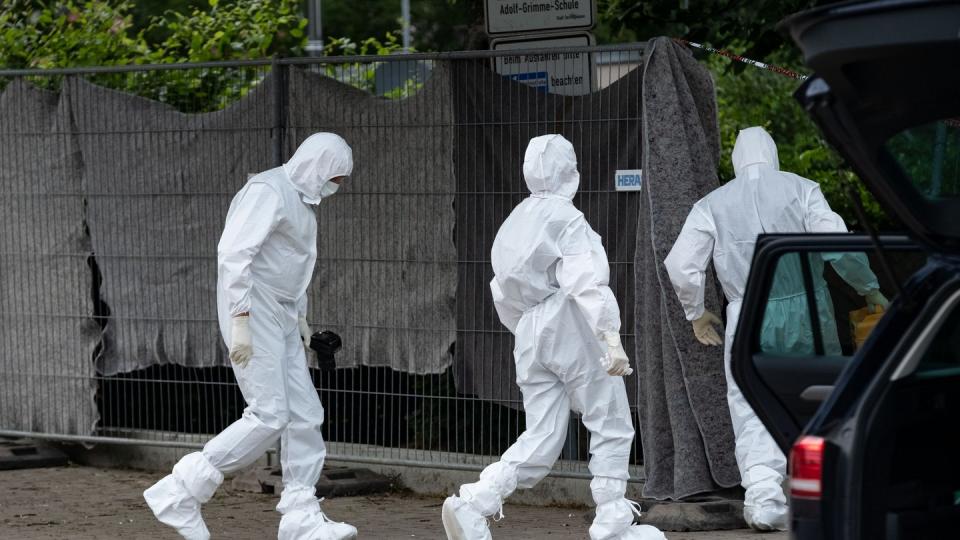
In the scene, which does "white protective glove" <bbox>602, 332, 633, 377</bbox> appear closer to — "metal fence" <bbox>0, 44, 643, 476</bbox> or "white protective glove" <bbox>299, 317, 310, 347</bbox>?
"metal fence" <bbox>0, 44, 643, 476</bbox>

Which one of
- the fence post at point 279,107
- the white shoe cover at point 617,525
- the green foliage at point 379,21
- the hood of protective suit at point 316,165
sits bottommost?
the white shoe cover at point 617,525

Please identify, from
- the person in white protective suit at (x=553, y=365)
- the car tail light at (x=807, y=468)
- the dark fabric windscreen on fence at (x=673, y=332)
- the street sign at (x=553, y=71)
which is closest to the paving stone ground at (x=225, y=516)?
the dark fabric windscreen on fence at (x=673, y=332)

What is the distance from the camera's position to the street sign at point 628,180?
7809mm

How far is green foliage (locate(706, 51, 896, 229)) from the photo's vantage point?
1231 cm

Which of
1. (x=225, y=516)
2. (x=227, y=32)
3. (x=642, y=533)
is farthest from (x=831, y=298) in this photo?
(x=227, y=32)

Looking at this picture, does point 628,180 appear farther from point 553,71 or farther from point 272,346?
point 272,346

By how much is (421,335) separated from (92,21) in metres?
3.76

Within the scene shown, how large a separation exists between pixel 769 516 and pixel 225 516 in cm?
273

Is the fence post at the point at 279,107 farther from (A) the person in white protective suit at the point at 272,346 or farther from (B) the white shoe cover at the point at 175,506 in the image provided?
(B) the white shoe cover at the point at 175,506

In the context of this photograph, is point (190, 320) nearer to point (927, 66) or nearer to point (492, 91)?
point (492, 91)

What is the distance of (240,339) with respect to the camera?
22.4 feet

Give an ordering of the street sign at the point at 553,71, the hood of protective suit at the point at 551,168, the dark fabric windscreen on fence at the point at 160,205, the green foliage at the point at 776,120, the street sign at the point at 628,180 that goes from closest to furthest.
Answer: the hood of protective suit at the point at 551,168 < the street sign at the point at 628,180 < the street sign at the point at 553,71 < the dark fabric windscreen on fence at the point at 160,205 < the green foliage at the point at 776,120

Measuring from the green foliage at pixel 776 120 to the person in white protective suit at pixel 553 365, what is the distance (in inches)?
194

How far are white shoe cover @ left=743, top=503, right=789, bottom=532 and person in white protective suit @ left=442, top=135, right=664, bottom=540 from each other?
2.19 feet
